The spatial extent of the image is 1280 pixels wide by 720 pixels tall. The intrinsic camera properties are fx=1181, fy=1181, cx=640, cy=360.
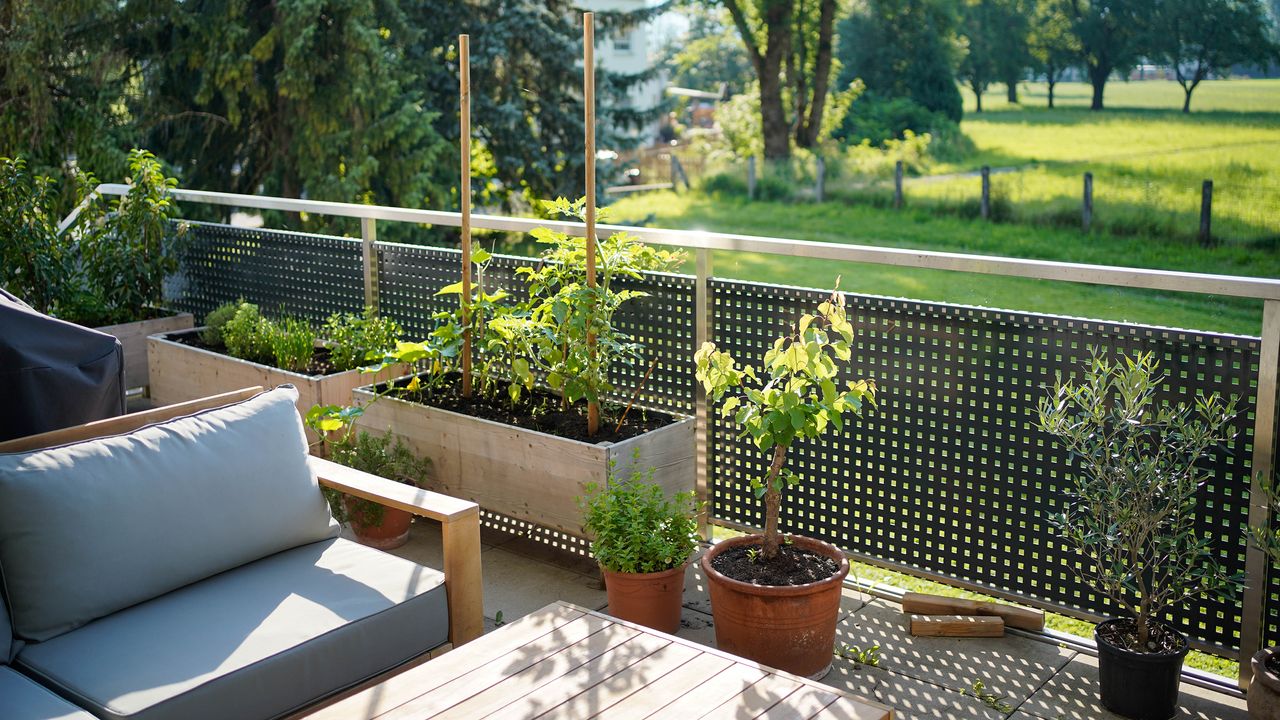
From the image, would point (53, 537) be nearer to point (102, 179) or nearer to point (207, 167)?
point (102, 179)

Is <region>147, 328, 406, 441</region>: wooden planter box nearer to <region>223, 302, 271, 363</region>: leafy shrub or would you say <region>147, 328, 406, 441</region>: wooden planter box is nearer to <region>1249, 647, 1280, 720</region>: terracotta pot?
<region>223, 302, 271, 363</region>: leafy shrub

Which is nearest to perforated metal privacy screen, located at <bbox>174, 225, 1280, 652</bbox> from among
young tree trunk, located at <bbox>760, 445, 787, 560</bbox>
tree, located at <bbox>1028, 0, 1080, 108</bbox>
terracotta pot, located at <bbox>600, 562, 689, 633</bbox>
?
young tree trunk, located at <bbox>760, 445, 787, 560</bbox>

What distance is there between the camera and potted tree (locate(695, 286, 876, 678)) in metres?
3.18

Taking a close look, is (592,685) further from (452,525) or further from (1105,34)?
(1105,34)

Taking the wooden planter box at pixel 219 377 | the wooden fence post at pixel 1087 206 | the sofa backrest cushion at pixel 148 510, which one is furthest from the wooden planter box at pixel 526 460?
the wooden fence post at pixel 1087 206

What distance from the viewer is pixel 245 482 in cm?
277

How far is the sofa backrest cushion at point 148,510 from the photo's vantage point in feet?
8.06

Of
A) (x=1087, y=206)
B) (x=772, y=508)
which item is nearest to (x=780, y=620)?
(x=772, y=508)

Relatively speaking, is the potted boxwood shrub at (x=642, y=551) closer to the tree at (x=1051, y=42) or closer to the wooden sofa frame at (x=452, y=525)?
the wooden sofa frame at (x=452, y=525)

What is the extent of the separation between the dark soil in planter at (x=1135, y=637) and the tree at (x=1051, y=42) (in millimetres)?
21265

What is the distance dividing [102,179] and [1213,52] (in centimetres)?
1744

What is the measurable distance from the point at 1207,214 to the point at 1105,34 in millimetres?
7893

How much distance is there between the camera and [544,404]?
427cm

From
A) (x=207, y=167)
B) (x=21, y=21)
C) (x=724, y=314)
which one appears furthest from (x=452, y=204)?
(x=724, y=314)
